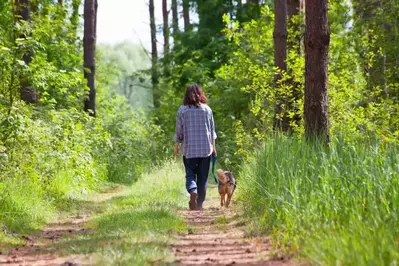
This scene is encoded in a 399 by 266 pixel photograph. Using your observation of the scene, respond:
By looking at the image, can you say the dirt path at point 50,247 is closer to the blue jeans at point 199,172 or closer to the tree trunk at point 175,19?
the blue jeans at point 199,172

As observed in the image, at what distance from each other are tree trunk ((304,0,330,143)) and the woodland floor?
1798mm

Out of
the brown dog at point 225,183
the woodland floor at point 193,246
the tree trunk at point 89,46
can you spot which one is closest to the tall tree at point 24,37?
the brown dog at point 225,183

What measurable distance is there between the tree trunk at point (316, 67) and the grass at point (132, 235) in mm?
2498

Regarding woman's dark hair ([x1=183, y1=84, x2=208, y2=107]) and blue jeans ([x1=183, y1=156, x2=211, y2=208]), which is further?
blue jeans ([x1=183, y1=156, x2=211, y2=208])

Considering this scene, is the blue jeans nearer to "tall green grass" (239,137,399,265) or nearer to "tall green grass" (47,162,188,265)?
"tall green grass" (47,162,188,265)

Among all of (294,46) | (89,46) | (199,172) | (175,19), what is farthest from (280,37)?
(175,19)

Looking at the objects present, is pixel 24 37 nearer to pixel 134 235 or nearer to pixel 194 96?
pixel 194 96

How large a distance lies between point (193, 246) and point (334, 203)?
158 cm

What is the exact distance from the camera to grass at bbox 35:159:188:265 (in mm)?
5910

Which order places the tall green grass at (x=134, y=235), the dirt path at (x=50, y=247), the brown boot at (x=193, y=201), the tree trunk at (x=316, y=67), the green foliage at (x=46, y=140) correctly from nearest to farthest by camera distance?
the tall green grass at (x=134, y=235), the dirt path at (x=50, y=247), the tree trunk at (x=316, y=67), the green foliage at (x=46, y=140), the brown boot at (x=193, y=201)

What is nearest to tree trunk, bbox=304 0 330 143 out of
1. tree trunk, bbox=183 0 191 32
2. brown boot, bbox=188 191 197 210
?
brown boot, bbox=188 191 197 210

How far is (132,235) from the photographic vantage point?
23.9 feet

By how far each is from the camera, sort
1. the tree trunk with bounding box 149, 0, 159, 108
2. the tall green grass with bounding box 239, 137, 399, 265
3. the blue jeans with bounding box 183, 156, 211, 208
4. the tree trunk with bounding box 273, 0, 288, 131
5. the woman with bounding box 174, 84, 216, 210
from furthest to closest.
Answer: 1. the tree trunk with bounding box 149, 0, 159, 108
2. the tree trunk with bounding box 273, 0, 288, 131
3. the blue jeans with bounding box 183, 156, 211, 208
4. the woman with bounding box 174, 84, 216, 210
5. the tall green grass with bounding box 239, 137, 399, 265

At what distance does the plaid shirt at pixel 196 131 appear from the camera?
36.1 feet
